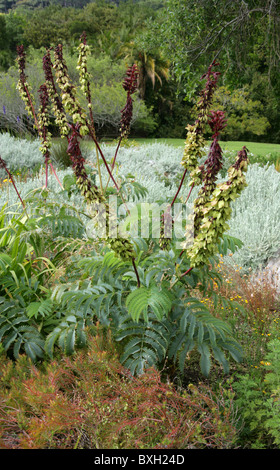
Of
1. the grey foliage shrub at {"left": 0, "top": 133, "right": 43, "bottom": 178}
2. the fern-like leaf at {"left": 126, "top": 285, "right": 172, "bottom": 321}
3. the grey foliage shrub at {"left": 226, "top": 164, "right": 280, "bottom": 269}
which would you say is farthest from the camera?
the grey foliage shrub at {"left": 0, "top": 133, "right": 43, "bottom": 178}

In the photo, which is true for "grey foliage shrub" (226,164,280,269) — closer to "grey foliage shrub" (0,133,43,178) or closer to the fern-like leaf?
the fern-like leaf

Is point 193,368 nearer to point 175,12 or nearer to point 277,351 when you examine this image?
point 277,351

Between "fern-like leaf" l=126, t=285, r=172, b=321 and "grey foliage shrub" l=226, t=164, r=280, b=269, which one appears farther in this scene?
"grey foliage shrub" l=226, t=164, r=280, b=269

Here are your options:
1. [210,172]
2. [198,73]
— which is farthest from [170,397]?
[198,73]

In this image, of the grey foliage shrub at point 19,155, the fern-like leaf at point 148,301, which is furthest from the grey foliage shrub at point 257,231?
the grey foliage shrub at point 19,155

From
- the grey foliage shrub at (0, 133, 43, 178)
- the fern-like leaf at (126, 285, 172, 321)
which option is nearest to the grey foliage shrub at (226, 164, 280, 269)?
the fern-like leaf at (126, 285, 172, 321)

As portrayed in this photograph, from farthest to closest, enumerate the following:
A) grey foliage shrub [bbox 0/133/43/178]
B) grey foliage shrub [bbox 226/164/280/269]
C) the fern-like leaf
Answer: grey foliage shrub [bbox 0/133/43/178]
grey foliage shrub [bbox 226/164/280/269]
the fern-like leaf

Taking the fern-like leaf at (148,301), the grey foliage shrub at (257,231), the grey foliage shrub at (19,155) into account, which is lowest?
the grey foliage shrub at (257,231)

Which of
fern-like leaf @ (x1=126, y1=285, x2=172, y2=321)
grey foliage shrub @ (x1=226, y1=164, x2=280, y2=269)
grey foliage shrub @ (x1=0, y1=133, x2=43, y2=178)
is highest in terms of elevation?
grey foliage shrub @ (x1=0, y1=133, x2=43, y2=178)

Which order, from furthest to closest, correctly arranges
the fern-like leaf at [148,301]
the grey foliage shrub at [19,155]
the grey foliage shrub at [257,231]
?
the grey foliage shrub at [19,155] < the grey foliage shrub at [257,231] < the fern-like leaf at [148,301]

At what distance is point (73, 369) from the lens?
1.96 meters

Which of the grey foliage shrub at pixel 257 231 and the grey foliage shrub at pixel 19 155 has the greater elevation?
the grey foliage shrub at pixel 19 155

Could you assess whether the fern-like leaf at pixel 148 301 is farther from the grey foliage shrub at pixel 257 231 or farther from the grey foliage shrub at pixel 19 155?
the grey foliage shrub at pixel 19 155

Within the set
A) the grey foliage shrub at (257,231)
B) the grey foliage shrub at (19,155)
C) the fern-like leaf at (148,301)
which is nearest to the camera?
the fern-like leaf at (148,301)
